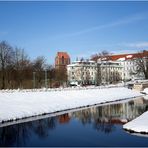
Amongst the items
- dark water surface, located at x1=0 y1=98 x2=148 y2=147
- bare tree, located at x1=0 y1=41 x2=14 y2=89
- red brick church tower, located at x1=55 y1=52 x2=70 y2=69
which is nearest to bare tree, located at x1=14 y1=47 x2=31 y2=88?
bare tree, located at x1=0 y1=41 x2=14 y2=89

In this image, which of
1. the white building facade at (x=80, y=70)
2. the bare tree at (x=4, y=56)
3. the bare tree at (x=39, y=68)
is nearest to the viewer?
the bare tree at (x=4, y=56)

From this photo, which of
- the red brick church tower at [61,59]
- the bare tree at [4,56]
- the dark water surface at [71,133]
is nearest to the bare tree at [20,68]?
the bare tree at [4,56]

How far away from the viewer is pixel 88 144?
2041 centimetres

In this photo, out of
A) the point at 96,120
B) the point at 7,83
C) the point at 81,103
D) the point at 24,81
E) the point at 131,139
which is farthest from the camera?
the point at 24,81

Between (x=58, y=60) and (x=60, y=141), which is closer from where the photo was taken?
(x=60, y=141)

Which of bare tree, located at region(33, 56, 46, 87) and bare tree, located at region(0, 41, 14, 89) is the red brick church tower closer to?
bare tree, located at region(33, 56, 46, 87)

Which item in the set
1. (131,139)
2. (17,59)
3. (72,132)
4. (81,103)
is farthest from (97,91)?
(131,139)

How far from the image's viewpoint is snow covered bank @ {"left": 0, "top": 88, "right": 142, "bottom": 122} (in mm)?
33062

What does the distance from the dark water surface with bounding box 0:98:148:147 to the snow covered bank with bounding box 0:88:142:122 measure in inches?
120

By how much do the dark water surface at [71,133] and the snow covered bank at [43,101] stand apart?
3049 mm

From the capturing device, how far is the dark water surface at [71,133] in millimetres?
21078

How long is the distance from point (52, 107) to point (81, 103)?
8079 mm

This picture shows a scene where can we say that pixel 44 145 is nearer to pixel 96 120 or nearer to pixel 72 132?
pixel 72 132

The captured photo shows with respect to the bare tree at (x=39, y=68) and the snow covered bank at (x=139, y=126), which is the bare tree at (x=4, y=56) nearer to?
the bare tree at (x=39, y=68)
